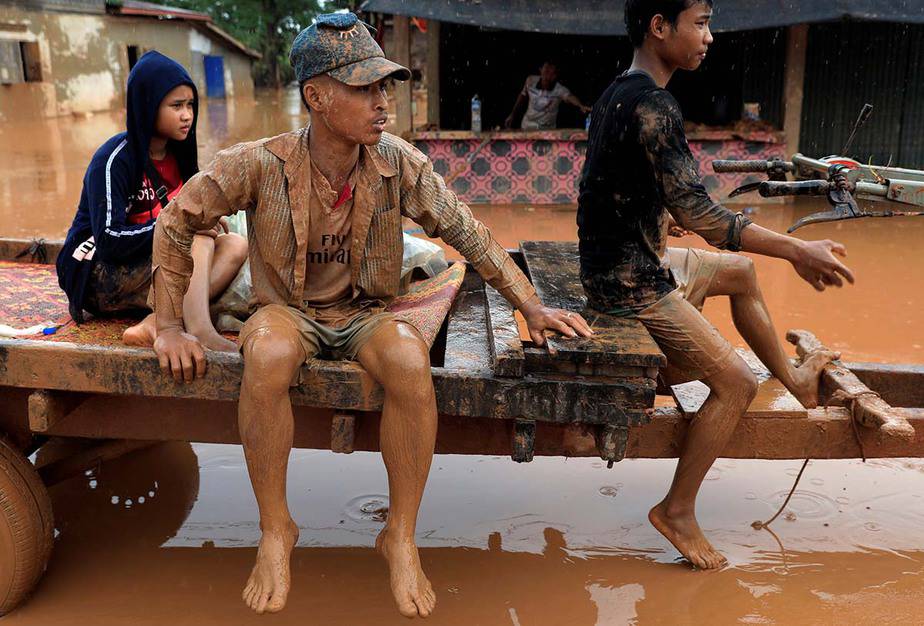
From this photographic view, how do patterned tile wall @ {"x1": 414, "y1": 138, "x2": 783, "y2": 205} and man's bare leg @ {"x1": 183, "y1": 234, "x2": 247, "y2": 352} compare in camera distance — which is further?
patterned tile wall @ {"x1": 414, "y1": 138, "x2": 783, "y2": 205}

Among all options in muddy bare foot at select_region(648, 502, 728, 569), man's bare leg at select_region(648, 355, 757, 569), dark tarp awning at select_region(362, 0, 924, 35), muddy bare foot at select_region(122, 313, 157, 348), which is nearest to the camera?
man's bare leg at select_region(648, 355, 757, 569)

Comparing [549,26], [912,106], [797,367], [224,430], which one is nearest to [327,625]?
[224,430]

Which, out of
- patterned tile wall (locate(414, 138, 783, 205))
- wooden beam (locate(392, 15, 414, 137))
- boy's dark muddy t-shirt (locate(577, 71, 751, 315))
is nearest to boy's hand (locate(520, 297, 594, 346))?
boy's dark muddy t-shirt (locate(577, 71, 751, 315))

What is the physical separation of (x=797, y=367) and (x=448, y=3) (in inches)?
297

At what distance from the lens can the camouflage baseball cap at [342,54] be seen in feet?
8.66

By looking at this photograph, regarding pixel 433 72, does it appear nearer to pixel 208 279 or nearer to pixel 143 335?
pixel 208 279

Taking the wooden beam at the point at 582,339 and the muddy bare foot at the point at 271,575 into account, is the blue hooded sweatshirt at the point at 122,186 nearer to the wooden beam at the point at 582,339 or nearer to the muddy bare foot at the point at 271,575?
the muddy bare foot at the point at 271,575

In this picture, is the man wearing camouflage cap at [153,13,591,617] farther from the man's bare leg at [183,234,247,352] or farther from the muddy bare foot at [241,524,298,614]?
the man's bare leg at [183,234,247,352]

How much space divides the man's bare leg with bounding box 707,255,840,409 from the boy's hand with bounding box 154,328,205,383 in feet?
6.31

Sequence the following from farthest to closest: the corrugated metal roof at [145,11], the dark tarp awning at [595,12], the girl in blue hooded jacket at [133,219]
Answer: the corrugated metal roof at [145,11], the dark tarp awning at [595,12], the girl in blue hooded jacket at [133,219]

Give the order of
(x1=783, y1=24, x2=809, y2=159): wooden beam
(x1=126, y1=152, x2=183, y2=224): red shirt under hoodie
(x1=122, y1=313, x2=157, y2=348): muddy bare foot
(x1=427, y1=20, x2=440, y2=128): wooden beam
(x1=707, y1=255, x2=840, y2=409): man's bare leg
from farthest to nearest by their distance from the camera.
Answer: (x1=427, y1=20, x2=440, y2=128): wooden beam → (x1=783, y1=24, x2=809, y2=159): wooden beam → (x1=126, y1=152, x2=183, y2=224): red shirt under hoodie → (x1=707, y1=255, x2=840, y2=409): man's bare leg → (x1=122, y1=313, x2=157, y2=348): muddy bare foot

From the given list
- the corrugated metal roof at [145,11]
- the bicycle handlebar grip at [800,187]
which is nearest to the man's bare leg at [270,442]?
the bicycle handlebar grip at [800,187]

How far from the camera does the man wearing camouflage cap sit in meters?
2.57

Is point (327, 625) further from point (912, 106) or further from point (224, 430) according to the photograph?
point (912, 106)
